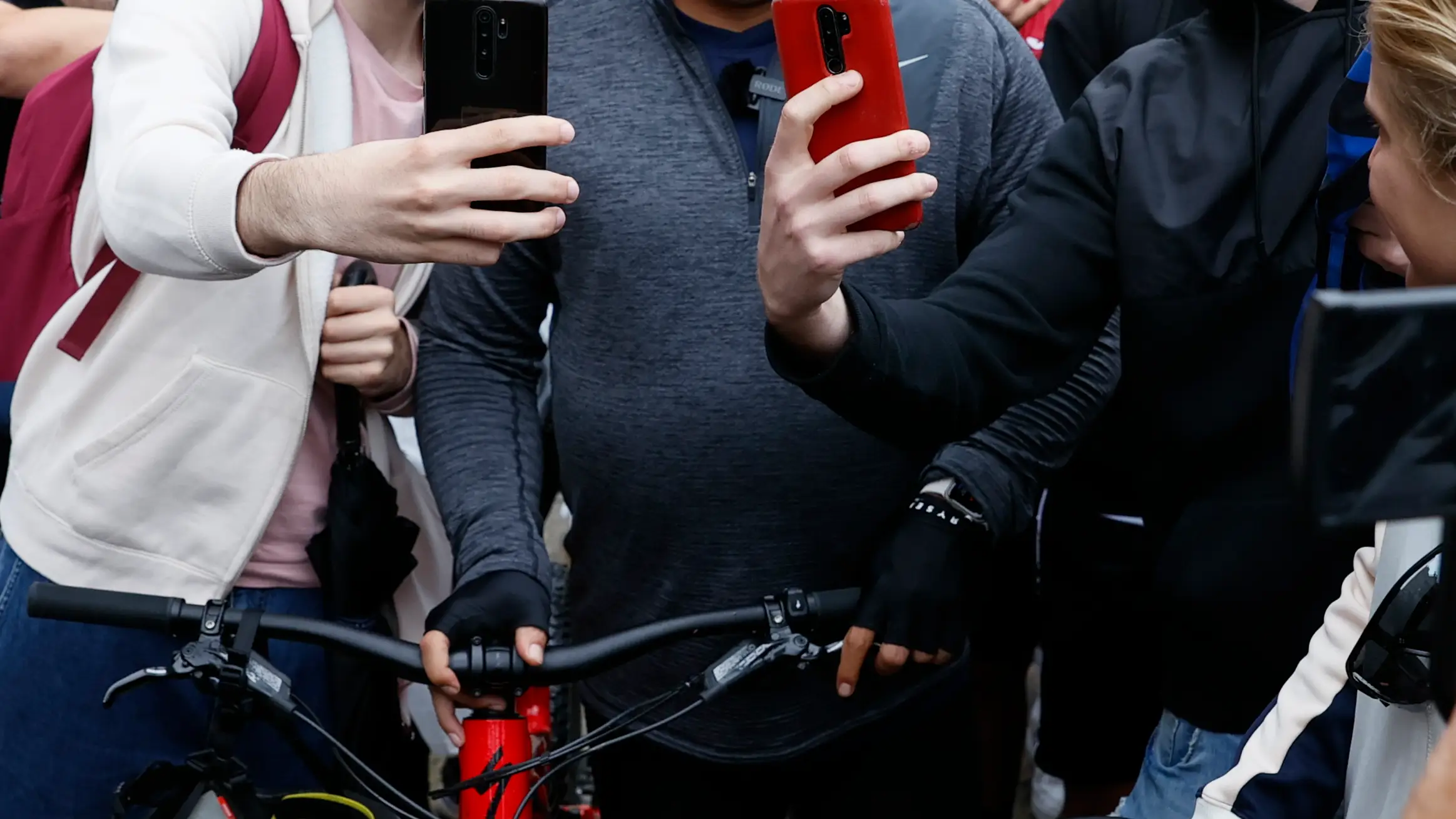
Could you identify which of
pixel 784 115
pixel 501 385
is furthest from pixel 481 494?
pixel 784 115

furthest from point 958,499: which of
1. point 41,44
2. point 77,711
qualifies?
point 41,44

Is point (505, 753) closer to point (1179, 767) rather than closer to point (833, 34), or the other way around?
point (1179, 767)

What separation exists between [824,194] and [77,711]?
4.15 ft

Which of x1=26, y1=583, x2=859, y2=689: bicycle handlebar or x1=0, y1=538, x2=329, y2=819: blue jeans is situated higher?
x1=26, y1=583, x2=859, y2=689: bicycle handlebar

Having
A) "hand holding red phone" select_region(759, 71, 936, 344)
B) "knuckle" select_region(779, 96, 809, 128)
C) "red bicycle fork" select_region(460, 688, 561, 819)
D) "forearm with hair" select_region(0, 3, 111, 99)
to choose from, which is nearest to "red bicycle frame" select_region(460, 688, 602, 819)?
"red bicycle fork" select_region(460, 688, 561, 819)

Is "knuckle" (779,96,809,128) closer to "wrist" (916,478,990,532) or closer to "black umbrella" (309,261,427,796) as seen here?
"wrist" (916,478,990,532)

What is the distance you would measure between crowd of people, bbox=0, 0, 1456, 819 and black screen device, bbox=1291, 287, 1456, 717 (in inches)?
28.9

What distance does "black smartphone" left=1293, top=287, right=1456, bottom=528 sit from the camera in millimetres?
570

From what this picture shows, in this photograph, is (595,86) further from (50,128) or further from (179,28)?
(50,128)

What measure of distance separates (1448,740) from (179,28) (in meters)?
1.51

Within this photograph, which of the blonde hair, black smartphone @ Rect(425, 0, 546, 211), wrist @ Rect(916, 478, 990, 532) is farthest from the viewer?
wrist @ Rect(916, 478, 990, 532)

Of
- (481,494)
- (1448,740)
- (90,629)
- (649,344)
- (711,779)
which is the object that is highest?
(1448,740)

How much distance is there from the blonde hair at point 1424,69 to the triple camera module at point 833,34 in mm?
448

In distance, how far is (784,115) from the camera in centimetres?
131
